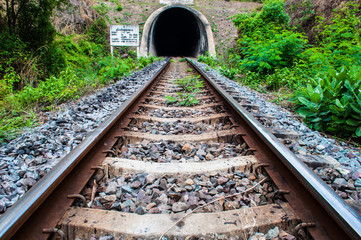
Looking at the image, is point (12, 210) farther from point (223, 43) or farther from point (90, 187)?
point (223, 43)

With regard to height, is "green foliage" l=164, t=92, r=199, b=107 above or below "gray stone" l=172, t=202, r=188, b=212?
above

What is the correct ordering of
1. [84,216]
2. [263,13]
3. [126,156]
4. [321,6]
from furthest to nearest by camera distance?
1. [263,13]
2. [321,6]
3. [126,156]
4. [84,216]

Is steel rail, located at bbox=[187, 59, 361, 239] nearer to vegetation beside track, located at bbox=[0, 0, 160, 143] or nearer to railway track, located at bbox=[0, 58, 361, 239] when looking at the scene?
railway track, located at bbox=[0, 58, 361, 239]

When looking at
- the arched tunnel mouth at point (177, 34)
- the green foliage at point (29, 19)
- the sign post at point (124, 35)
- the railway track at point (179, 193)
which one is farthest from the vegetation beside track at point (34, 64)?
the arched tunnel mouth at point (177, 34)

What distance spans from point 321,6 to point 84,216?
10.6 meters

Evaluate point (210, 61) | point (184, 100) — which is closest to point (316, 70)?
point (184, 100)

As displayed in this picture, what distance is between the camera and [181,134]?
8.10 feet

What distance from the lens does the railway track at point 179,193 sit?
112cm

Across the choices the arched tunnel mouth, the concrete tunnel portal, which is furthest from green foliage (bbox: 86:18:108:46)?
the arched tunnel mouth

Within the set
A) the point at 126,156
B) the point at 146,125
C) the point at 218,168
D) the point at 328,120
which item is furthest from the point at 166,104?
the point at 328,120

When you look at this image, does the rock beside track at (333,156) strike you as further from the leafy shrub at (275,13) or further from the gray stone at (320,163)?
the leafy shrub at (275,13)

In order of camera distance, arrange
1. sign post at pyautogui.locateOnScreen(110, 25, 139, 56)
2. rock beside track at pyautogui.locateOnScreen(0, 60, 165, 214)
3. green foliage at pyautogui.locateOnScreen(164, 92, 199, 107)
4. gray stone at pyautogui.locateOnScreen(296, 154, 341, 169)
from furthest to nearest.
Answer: sign post at pyautogui.locateOnScreen(110, 25, 139, 56)
green foliage at pyautogui.locateOnScreen(164, 92, 199, 107)
gray stone at pyautogui.locateOnScreen(296, 154, 341, 169)
rock beside track at pyautogui.locateOnScreen(0, 60, 165, 214)

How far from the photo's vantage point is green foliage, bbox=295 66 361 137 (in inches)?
104

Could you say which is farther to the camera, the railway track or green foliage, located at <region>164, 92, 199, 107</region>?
green foliage, located at <region>164, 92, 199, 107</region>
